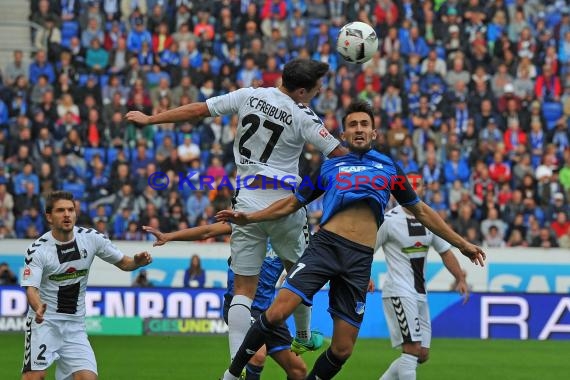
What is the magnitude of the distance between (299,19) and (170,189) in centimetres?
595

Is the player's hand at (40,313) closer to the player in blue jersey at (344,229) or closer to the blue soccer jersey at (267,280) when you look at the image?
the player in blue jersey at (344,229)

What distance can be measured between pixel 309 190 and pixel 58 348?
2617 millimetres

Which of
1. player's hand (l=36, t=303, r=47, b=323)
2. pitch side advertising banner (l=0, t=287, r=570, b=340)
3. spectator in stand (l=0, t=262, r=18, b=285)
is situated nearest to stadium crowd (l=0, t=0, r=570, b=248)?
spectator in stand (l=0, t=262, r=18, b=285)

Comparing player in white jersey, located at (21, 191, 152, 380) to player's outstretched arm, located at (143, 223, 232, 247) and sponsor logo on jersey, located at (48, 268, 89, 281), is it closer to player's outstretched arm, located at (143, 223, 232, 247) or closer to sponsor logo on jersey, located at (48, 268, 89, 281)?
sponsor logo on jersey, located at (48, 268, 89, 281)

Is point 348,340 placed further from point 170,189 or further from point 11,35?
point 11,35

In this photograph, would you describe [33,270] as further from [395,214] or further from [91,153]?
[91,153]

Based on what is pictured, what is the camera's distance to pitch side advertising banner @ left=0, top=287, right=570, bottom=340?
64.8 feet

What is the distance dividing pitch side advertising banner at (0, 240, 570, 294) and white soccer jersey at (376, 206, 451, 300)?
866 cm

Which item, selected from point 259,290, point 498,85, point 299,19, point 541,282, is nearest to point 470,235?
point 541,282

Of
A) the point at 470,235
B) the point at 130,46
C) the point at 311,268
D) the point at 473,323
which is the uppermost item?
the point at 130,46

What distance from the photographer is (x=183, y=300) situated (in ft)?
65.1

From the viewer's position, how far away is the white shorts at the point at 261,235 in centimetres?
1001

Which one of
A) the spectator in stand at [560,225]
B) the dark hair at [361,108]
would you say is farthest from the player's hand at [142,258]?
the spectator in stand at [560,225]

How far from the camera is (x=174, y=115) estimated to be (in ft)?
32.3
